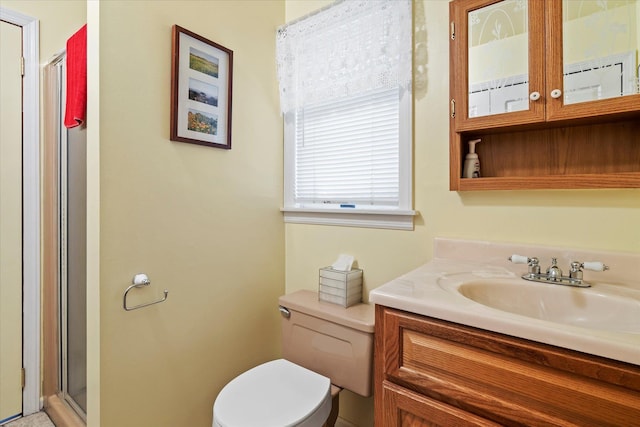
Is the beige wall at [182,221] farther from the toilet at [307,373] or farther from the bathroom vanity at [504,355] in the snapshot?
the bathroom vanity at [504,355]

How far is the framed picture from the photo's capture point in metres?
1.29

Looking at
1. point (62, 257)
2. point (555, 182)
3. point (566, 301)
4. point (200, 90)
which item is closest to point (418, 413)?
point (566, 301)

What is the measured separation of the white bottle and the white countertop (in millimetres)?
274

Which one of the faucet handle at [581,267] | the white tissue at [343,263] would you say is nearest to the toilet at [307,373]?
the white tissue at [343,263]

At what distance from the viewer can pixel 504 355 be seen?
700 mm

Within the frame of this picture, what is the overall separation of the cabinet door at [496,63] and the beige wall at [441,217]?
0.29 ft

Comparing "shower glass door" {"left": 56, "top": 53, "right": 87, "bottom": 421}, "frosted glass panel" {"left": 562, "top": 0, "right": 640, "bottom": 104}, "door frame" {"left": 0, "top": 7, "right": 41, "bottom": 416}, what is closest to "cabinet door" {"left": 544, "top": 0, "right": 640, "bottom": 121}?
"frosted glass panel" {"left": 562, "top": 0, "right": 640, "bottom": 104}

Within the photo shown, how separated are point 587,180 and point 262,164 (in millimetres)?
1387

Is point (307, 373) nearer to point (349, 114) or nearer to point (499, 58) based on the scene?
point (349, 114)

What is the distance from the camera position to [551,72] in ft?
3.38

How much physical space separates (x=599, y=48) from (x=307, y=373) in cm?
156

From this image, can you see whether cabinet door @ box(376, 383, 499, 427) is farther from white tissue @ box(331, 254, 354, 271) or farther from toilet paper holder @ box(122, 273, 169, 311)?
toilet paper holder @ box(122, 273, 169, 311)

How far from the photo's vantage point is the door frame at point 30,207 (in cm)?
168

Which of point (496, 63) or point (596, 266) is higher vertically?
point (496, 63)
